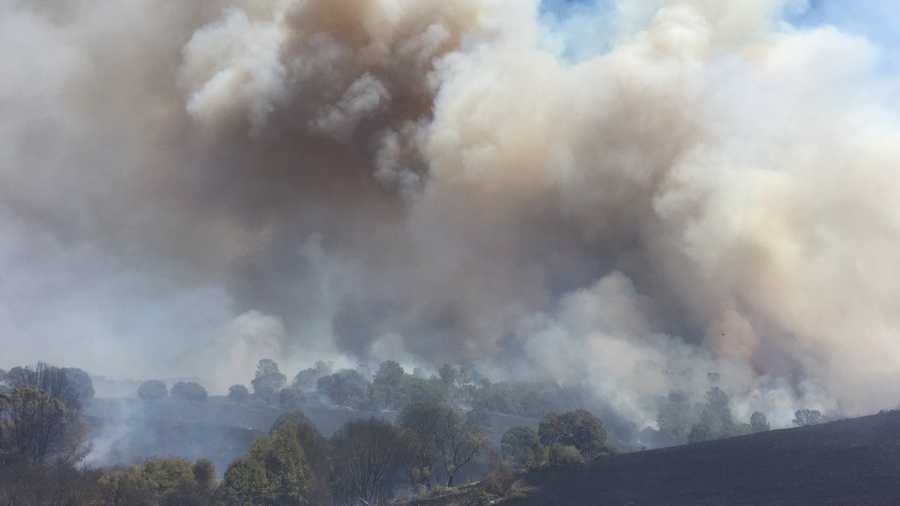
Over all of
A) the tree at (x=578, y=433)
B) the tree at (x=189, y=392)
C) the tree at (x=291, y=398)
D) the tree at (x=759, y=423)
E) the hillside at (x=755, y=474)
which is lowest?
the hillside at (x=755, y=474)

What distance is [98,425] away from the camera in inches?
2881

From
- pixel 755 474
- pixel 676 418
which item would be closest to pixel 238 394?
pixel 676 418

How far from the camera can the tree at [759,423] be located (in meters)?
75.5

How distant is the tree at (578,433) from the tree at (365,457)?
10757 mm

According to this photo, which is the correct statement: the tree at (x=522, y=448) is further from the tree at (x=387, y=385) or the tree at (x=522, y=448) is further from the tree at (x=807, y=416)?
the tree at (x=387, y=385)

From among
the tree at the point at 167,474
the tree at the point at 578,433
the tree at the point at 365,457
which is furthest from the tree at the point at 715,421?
the tree at the point at 167,474

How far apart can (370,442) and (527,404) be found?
182ft

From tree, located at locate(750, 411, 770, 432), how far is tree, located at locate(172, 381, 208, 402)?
81699 mm

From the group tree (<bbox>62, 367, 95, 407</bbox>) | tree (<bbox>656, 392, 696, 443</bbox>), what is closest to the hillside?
tree (<bbox>656, 392, 696, 443</bbox>)

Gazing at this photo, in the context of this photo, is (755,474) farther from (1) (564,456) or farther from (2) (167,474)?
(2) (167,474)

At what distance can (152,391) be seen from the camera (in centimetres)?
11869

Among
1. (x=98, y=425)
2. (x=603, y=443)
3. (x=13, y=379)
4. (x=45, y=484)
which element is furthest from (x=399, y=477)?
(x=13, y=379)

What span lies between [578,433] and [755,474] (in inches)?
754

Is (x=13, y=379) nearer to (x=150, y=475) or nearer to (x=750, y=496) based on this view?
(x=150, y=475)
